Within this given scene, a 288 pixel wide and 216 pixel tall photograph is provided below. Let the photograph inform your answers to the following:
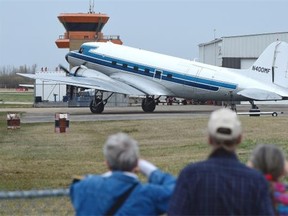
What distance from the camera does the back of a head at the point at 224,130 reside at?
16.3ft

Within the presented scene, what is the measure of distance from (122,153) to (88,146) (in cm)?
1708

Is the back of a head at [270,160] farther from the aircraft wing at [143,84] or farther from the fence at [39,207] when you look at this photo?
the aircraft wing at [143,84]

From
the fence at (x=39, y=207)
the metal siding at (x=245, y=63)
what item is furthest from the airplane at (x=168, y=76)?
the fence at (x=39, y=207)

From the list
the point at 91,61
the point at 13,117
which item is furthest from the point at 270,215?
the point at 91,61

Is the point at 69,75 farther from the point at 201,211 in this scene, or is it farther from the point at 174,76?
the point at 201,211

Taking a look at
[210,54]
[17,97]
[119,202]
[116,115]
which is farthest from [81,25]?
[119,202]

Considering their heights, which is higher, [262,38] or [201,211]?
[262,38]

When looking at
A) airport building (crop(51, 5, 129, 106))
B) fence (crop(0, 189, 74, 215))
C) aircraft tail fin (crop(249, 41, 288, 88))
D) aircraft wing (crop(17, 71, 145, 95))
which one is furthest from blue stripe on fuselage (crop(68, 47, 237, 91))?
airport building (crop(51, 5, 129, 106))

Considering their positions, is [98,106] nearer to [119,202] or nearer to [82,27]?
[119,202]

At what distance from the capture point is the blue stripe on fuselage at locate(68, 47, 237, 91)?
39.8 meters

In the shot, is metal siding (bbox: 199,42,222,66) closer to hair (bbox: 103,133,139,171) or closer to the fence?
the fence

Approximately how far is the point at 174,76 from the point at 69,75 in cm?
821

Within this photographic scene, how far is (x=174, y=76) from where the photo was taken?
41312 millimetres

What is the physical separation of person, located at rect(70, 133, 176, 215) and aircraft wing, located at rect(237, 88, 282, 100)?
112ft
